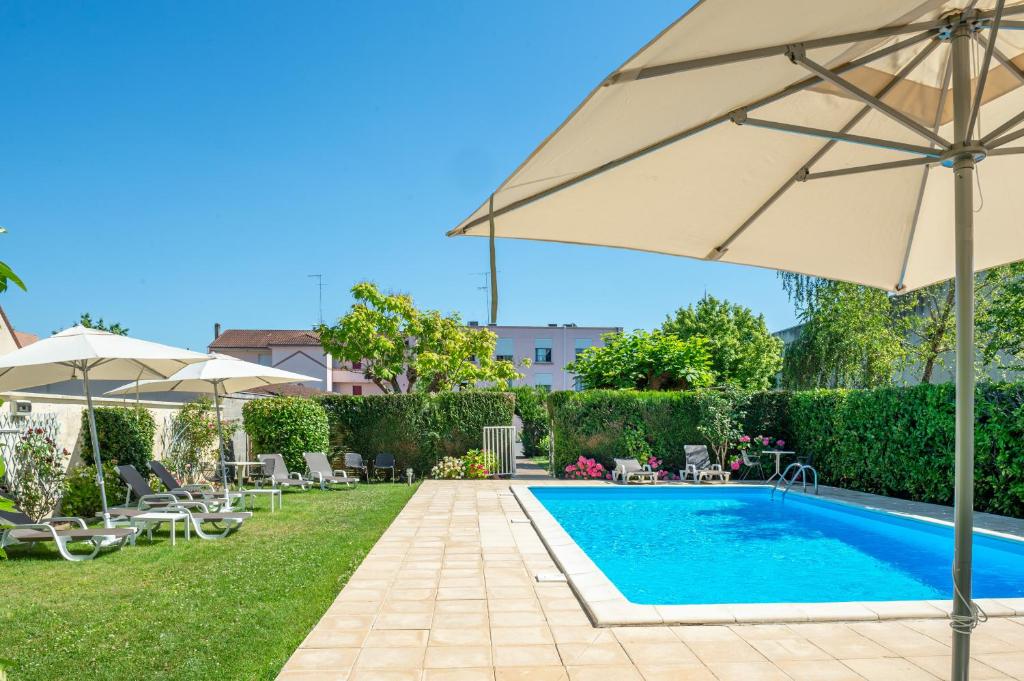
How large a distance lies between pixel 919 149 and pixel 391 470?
15.6m

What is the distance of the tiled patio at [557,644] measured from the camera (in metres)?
3.96

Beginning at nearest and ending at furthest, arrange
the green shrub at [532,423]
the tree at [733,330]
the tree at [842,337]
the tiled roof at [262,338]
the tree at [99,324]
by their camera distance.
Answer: the tree at [842,337] → the green shrub at [532,423] → the tree at [733,330] → the tiled roof at [262,338] → the tree at [99,324]

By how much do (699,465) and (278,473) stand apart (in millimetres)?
9039

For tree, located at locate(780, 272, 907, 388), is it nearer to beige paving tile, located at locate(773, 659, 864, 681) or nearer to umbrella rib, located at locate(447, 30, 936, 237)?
beige paving tile, located at locate(773, 659, 864, 681)

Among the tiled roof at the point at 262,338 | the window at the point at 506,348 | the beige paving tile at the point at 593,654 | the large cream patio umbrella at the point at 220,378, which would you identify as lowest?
the beige paving tile at the point at 593,654

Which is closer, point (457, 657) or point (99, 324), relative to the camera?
point (457, 657)

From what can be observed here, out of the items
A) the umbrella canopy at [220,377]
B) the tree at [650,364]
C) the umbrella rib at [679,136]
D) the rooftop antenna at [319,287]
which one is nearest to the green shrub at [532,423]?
the tree at [650,364]

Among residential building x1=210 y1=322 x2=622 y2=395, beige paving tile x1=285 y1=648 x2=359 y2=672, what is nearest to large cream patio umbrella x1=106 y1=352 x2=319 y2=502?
beige paving tile x1=285 y1=648 x2=359 y2=672

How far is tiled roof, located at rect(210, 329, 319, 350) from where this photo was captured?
55.6 m

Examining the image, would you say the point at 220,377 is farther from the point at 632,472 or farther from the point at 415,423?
the point at 632,472

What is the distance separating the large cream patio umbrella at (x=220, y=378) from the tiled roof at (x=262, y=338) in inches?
1674

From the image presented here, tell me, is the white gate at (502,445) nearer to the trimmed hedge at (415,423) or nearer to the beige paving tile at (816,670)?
the trimmed hedge at (415,423)

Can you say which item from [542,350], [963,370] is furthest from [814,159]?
[542,350]

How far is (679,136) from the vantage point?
9.96ft
